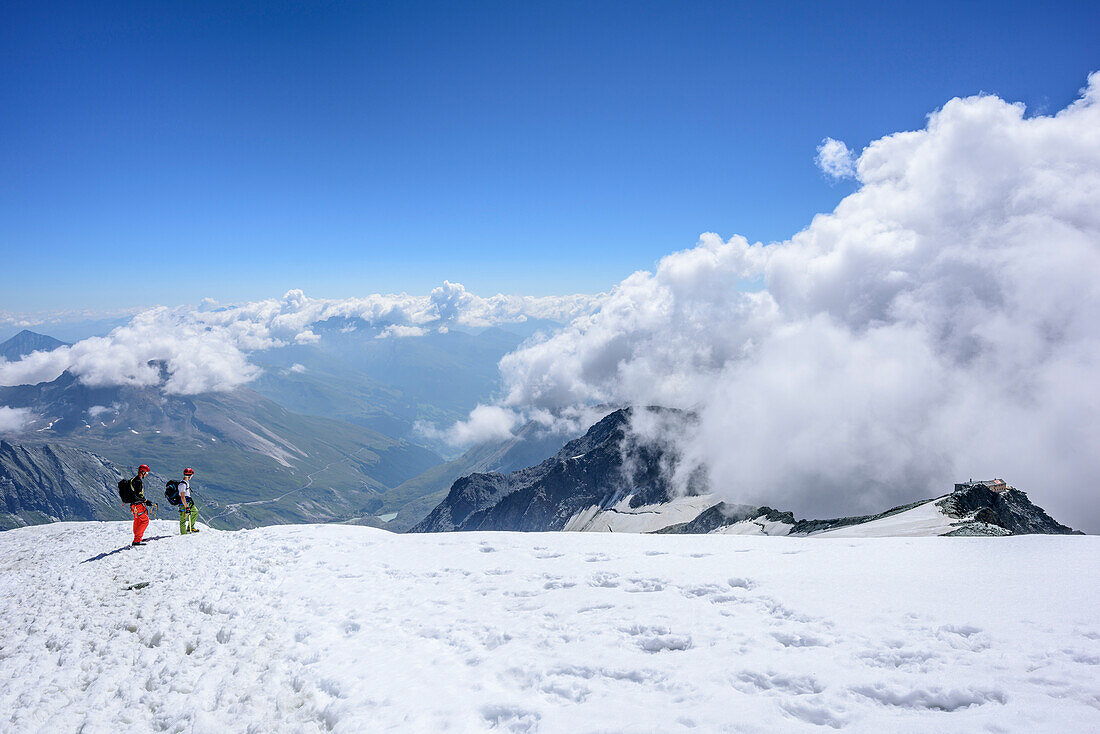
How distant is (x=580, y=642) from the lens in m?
10.6

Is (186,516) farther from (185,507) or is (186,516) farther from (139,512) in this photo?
(139,512)

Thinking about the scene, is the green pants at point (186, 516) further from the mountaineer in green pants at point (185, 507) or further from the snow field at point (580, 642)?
the snow field at point (580, 642)

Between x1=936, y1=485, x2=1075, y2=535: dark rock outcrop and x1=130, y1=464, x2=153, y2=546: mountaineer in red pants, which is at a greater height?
x1=130, y1=464, x2=153, y2=546: mountaineer in red pants

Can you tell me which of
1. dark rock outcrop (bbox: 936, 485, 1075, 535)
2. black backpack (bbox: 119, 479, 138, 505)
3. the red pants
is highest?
black backpack (bbox: 119, 479, 138, 505)

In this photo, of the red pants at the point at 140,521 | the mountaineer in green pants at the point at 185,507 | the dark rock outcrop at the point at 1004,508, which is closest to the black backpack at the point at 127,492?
the red pants at the point at 140,521

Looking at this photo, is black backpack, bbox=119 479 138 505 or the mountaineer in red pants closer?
the mountaineer in red pants

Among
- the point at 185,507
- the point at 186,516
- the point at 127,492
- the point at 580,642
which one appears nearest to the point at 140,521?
the point at 127,492

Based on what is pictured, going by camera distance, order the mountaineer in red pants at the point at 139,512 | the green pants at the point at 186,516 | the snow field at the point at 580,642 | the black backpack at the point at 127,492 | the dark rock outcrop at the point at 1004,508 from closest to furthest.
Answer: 1. the snow field at the point at 580,642
2. the mountaineer in red pants at the point at 139,512
3. the black backpack at the point at 127,492
4. the green pants at the point at 186,516
5. the dark rock outcrop at the point at 1004,508

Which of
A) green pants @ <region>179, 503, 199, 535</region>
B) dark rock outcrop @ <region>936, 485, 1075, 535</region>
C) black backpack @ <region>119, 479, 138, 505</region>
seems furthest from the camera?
dark rock outcrop @ <region>936, 485, 1075, 535</region>

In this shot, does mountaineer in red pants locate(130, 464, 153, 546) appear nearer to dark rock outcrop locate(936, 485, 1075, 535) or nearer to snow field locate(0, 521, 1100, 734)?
snow field locate(0, 521, 1100, 734)

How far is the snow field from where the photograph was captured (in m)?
7.85

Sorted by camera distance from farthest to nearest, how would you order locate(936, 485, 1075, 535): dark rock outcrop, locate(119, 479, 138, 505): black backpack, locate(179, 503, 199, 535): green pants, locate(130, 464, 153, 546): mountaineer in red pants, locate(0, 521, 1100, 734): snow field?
locate(936, 485, 1075, 535): dark rock outcrop → locate(179, 503, 199, 535): green pants → locate(119, 479, 138, 505): black backpack → locate(130, 464, 153, 546): mountaineer in red pants → locate(0, 521, 1100, 734): snow field

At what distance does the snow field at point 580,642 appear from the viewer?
7.85m

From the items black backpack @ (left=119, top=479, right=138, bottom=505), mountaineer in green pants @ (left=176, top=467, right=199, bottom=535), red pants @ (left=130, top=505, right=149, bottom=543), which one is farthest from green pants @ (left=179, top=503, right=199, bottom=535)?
black backpack @ (left=119, top=479, right=138, bottom=505)
